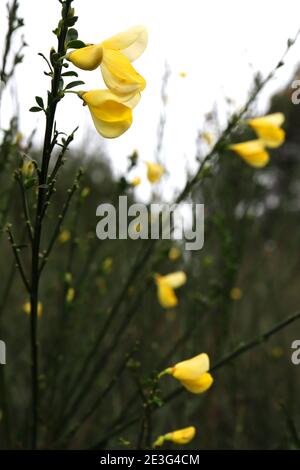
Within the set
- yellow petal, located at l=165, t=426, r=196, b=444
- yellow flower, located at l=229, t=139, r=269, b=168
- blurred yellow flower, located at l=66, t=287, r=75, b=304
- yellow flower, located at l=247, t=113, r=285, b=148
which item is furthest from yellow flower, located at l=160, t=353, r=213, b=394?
yellow flower, located at l=247, t=113, r=285, b=148

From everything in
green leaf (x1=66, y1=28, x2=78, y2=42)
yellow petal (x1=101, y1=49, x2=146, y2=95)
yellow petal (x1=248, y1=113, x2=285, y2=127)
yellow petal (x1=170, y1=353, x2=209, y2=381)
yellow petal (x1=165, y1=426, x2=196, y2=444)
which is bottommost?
yellow petal (x1=165, y1=426, x2=196, y2=444)

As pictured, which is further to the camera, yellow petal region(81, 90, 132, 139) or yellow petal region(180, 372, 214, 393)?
yellow petal region(180, 372, 214, 393)

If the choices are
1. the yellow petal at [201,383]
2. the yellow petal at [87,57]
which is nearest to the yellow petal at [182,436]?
the yellow petal at [201,383]

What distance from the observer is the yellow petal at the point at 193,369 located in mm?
1233

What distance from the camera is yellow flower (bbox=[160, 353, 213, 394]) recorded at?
1.24 meters

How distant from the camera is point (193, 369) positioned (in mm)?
1245

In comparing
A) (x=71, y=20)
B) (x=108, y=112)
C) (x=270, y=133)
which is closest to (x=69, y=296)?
(x=270, y=133)

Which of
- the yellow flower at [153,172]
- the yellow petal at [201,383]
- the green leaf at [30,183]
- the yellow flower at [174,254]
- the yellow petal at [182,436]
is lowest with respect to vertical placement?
the yellow petal at [182,436]

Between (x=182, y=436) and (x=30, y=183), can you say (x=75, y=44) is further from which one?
(x=182, y=436)

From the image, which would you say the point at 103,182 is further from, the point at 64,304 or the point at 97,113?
the point at 97,113

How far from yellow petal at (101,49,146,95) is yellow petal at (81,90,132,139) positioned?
0.8 inches

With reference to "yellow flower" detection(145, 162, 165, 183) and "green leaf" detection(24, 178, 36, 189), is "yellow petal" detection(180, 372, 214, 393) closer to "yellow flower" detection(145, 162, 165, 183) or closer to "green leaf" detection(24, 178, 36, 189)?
"green leaf" detection(24, 178, 36, 189)

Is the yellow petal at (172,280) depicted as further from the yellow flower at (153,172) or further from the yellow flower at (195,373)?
the yellow flower at (195,373)

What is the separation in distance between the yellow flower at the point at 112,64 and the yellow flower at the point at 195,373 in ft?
1.98
